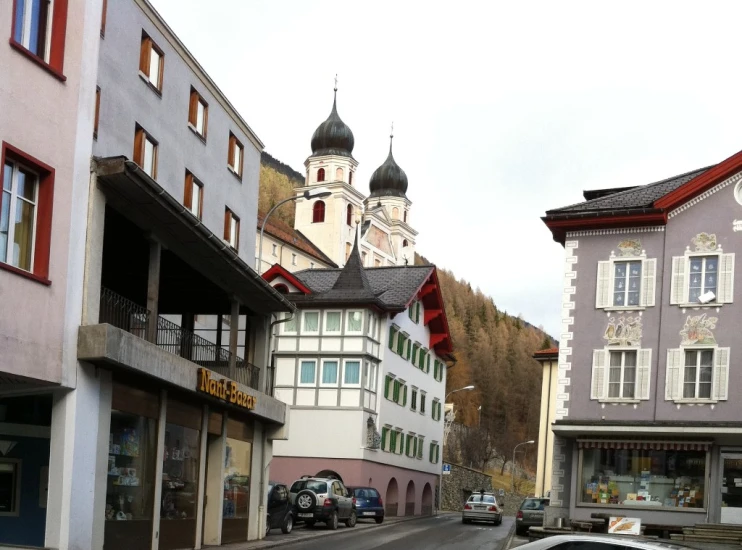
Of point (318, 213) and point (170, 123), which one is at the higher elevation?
point (318, 213)

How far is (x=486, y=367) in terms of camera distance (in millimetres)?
137000

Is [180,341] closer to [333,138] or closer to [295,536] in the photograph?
[295,536]

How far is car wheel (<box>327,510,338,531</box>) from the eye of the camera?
37.9 meters

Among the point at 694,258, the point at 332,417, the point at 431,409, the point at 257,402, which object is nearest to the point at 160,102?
the point at 257,402

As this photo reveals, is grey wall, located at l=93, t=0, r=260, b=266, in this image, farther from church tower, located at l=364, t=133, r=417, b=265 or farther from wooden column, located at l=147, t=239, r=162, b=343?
church tower, located at l=364, t=133, r=417, b=265

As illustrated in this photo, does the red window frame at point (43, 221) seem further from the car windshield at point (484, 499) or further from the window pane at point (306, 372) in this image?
the car windshield at point (484, 499)

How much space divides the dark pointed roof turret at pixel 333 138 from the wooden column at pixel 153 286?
94.7m

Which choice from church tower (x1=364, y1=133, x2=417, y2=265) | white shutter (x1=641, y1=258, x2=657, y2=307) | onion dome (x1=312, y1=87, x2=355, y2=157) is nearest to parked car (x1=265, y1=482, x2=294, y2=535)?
white shutter (x1=641, y1=258, x2=657, y2=307)

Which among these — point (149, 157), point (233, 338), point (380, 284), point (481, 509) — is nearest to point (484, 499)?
point (481, 509)

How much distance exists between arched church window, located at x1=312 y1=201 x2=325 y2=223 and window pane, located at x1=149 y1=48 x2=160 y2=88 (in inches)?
3462

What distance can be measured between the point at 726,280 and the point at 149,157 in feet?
56.8

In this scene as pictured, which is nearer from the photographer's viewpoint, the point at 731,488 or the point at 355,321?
the point at 731,488

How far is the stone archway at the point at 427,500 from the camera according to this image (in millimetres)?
64688

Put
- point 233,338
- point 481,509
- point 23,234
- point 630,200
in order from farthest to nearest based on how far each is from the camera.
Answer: point 481,509, point 630,200, point 233,338, point 23,234
